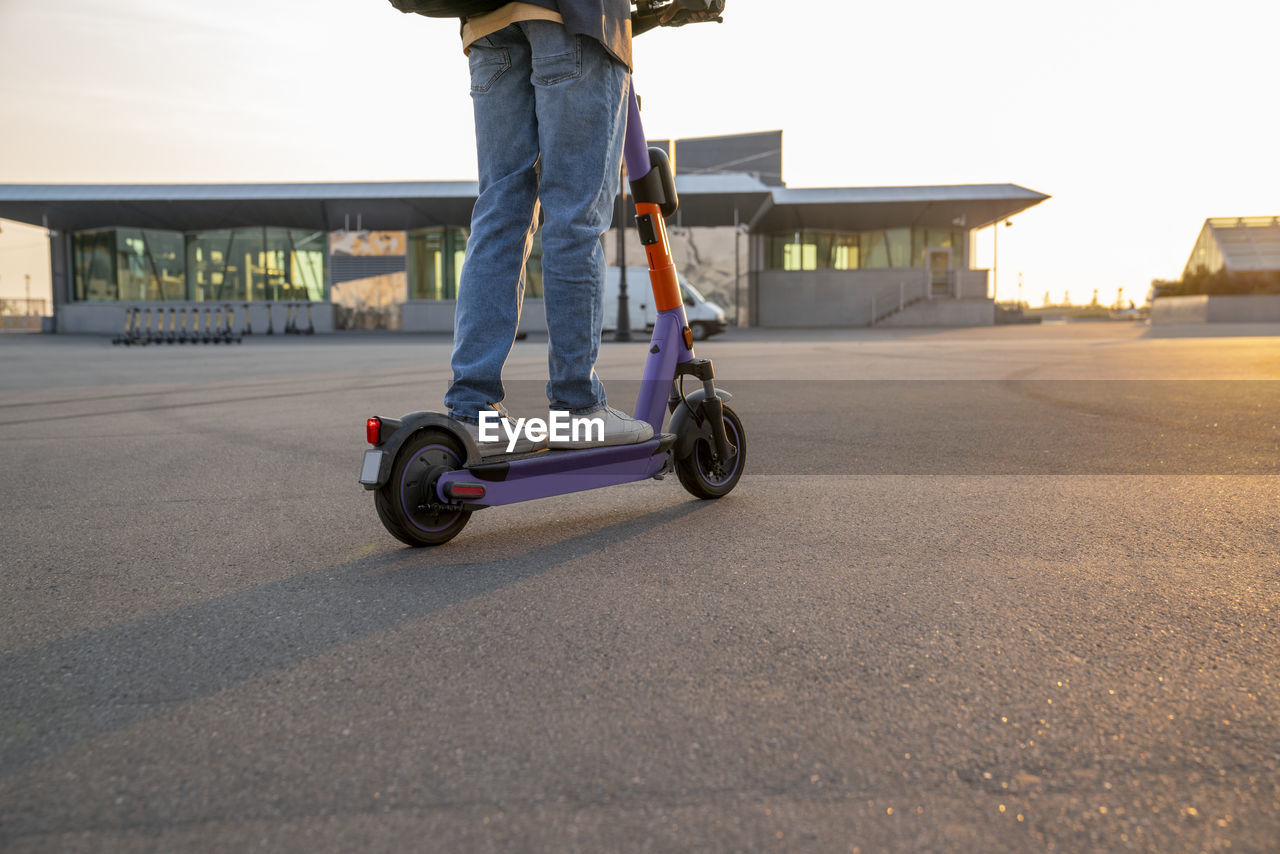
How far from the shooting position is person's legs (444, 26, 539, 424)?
2893 millimetres

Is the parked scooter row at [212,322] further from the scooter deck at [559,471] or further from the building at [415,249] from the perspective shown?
the scooter deck at [559,471]

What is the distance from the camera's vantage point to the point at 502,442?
9.29 feet

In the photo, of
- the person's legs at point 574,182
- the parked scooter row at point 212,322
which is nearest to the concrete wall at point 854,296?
the parked scooter row at point 212,322

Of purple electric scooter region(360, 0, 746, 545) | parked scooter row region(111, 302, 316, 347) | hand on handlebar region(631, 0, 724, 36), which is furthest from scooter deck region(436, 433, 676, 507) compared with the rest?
parked scooter row region(111, 302, 316, 347)

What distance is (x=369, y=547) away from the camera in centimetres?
287

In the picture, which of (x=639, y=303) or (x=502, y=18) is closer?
(x=502, y=18)

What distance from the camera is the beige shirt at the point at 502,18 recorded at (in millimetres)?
2816

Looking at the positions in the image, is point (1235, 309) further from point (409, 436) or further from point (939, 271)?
point (409, 436)

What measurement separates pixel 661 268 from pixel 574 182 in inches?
27.1

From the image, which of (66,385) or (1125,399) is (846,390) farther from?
(66,385)

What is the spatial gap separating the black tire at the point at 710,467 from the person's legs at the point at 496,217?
0.79 m

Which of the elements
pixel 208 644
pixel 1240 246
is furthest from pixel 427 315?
pixel 208 644

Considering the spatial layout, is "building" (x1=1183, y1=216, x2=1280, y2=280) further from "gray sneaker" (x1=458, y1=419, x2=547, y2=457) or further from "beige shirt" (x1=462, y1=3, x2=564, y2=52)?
"gray sneaker" (x1=458, y1=419, x2=547, y2=457)

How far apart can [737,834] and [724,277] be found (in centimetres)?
4359
